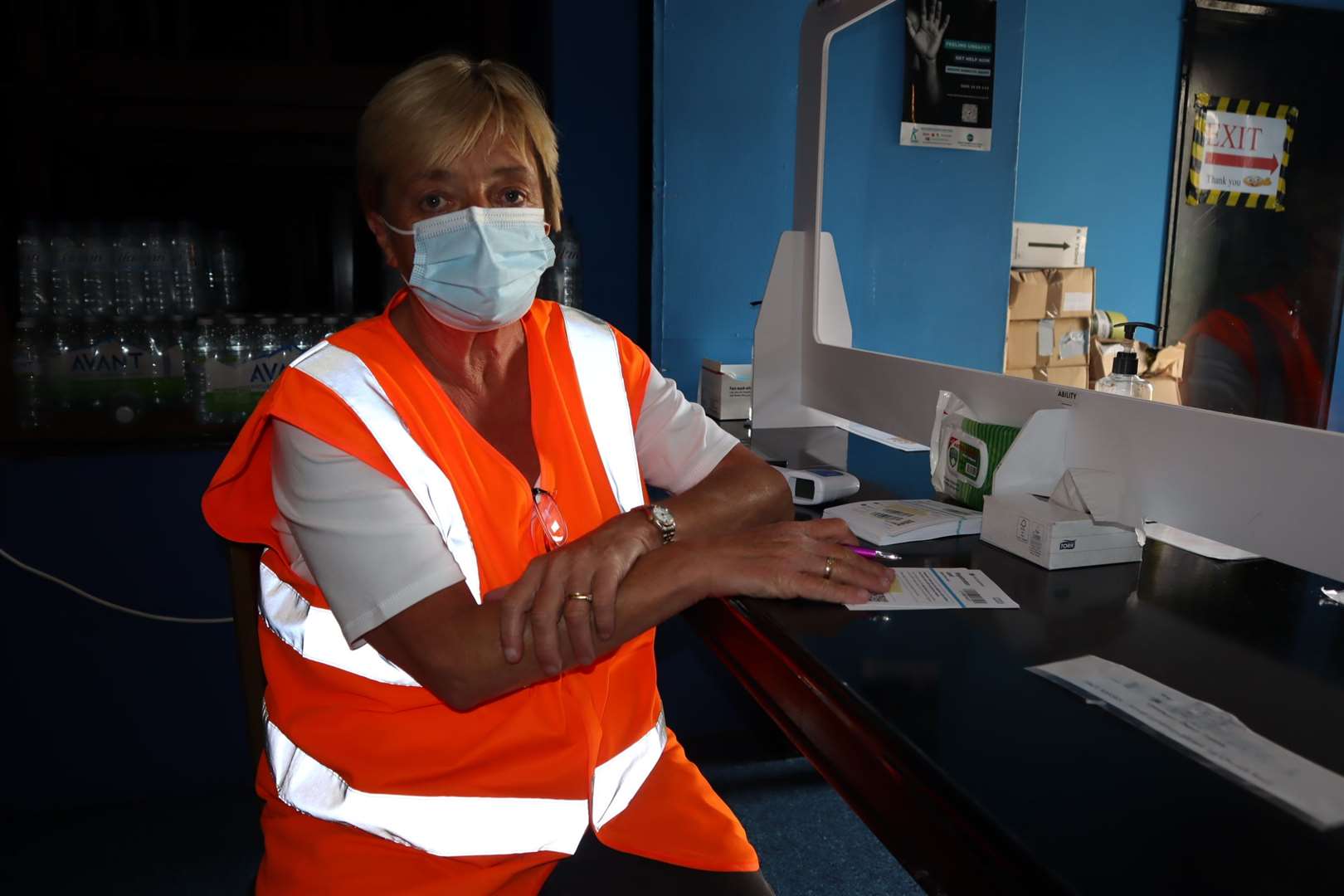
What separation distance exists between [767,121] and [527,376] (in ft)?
4.78

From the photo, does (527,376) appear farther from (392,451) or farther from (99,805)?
(99,805)

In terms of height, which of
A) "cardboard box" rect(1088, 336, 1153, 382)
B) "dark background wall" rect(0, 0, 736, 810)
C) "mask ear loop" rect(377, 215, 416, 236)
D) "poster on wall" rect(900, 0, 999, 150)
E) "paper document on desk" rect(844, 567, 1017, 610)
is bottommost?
"dark background wall" rect(0, 0, 736, 810)

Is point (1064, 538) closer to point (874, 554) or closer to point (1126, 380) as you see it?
point (874, 554)

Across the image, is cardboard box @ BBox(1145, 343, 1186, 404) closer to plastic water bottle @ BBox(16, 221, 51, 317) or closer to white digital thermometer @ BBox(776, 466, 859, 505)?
white digital thermometer @ BBox(776, 466, 859, 505)

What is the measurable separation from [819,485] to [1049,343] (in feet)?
2.75

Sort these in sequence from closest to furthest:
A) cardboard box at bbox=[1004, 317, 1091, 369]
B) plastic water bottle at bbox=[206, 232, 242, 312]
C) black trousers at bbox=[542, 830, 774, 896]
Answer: black trousers at bbox=[542, 830, 774, 896], cardboard box at bbox=[1004, 317, 1091, 369], plastic water bottle at bbox=[206, 232, 242, 312]

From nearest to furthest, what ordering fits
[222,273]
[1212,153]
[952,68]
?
[1212,153]
[952,68]
[222,273]

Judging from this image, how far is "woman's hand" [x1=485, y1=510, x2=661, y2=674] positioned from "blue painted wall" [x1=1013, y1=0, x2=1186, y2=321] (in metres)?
1.47

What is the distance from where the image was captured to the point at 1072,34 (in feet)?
8.97

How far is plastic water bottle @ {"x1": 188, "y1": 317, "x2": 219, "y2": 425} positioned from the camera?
7.57 feet

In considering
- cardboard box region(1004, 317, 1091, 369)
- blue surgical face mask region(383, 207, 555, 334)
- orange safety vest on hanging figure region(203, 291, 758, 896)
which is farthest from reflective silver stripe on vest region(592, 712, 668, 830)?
cardboard box region(1004, 317, 1091, 369)

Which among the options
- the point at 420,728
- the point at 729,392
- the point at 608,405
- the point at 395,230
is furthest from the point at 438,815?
the point at 729,392

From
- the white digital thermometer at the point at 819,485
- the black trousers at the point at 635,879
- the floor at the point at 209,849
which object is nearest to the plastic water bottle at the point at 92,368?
the floor at the point at 209,849

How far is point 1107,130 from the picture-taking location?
2.62 meters
